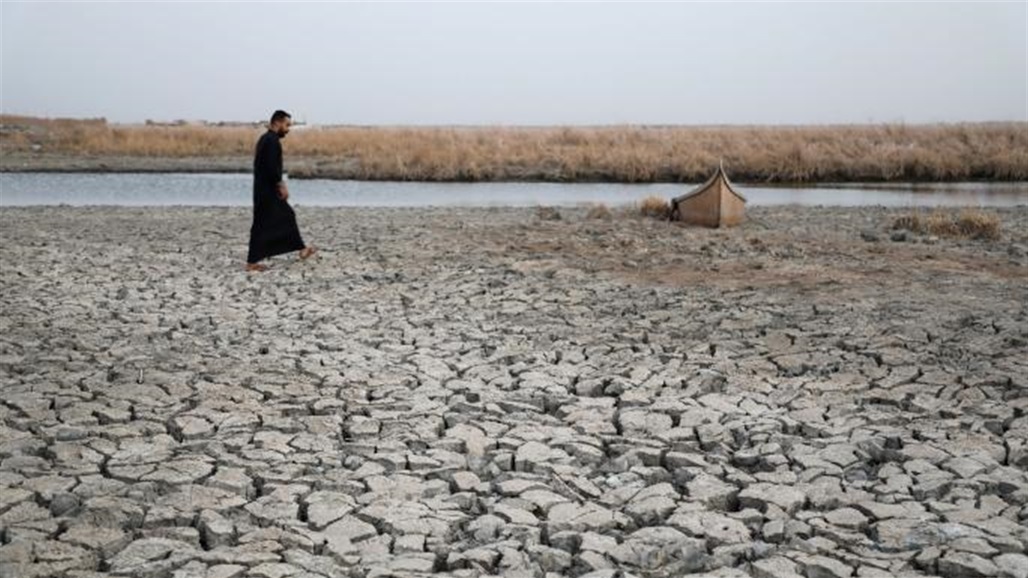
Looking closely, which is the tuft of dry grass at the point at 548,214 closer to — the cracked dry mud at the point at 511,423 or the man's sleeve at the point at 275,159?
the cracked dry mud at the point at 511,423

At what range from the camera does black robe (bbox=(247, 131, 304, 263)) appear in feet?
31.3

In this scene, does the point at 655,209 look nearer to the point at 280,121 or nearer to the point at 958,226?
the point at 958,226

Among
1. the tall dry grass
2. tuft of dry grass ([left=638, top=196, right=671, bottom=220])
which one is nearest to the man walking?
tuft of dry grass ([left=638, top=196, right=671, bottom=220])

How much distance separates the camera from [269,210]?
980 cm

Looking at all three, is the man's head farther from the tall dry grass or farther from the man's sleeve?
the tall dry grass

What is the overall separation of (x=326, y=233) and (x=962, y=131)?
39707 millimetres

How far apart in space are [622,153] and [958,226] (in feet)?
72.4

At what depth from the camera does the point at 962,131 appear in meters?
44.1

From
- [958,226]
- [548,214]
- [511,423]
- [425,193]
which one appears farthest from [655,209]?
[511,423]

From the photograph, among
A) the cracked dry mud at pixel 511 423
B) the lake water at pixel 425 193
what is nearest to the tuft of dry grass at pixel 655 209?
the lake water at pixel 425 193

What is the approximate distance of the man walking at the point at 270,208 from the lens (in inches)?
375

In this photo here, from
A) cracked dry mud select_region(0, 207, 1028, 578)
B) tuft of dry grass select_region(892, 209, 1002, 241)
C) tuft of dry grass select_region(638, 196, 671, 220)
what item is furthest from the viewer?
tuft of dry grass select_region(638, 196, 671, 220)

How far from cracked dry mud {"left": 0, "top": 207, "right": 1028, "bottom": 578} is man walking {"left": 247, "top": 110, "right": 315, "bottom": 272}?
413 mm

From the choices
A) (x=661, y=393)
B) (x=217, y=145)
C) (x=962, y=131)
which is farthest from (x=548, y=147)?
(x=661, y=393)
